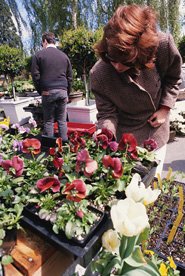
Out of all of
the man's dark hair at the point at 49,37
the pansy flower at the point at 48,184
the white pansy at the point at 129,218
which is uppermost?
the man's dark hair at the point at 49,37

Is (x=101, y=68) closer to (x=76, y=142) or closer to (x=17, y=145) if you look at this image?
(x=76, y=142)

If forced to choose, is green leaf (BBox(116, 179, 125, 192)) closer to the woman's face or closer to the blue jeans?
the woman's face

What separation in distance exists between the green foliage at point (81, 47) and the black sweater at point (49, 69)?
2.55 ft

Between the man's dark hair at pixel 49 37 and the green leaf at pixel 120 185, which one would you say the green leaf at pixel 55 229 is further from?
the man's dark hair at pixel 49 37

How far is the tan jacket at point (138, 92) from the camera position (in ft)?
4.08

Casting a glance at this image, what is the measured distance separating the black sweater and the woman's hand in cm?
200

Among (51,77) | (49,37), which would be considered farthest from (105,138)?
(49,37)

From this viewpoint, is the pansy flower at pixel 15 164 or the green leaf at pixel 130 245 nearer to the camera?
the green leaf at pixel 130 245

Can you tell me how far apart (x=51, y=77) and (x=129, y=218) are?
9.18 ft

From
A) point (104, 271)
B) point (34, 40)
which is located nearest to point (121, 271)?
point (104, 271)

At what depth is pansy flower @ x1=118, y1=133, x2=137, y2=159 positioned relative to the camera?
104cm

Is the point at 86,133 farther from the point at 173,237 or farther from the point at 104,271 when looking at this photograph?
the point at 104,271

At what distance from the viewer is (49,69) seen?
3.05 m

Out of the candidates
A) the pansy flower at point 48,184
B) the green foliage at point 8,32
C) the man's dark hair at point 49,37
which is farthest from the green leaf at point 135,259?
the green foliage at point 8,32
